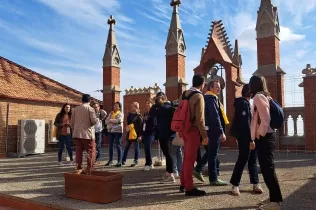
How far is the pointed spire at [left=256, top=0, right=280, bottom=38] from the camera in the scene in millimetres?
13380

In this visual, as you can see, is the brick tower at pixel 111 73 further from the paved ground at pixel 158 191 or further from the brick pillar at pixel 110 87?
the paved ground at pixel 158 191

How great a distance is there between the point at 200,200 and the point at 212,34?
12.4 metres

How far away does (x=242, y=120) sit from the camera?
204 inches

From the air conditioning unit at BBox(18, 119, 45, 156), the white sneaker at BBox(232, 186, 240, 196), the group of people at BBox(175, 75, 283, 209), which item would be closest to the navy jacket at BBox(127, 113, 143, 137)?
the group of people at BBox(175, 75, 283, 209)

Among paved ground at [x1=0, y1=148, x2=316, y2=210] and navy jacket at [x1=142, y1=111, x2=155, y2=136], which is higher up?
navy jacket at [x1=142, y1=111, x2=155, y2=136]

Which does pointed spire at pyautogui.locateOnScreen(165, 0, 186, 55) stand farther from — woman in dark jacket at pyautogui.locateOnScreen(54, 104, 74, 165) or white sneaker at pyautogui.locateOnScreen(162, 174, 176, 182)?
white sneaker at pyautogui.locateOnScreen(162, 174, 176, 182)

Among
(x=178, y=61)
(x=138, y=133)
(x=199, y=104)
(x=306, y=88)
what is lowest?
(x=138, y=133)

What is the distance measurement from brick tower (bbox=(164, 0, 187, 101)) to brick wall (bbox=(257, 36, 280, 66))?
13.9 feet

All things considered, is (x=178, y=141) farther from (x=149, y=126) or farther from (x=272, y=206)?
(x=272, y=206)

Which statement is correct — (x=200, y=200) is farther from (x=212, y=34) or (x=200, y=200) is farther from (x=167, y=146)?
(x=212, y=34)

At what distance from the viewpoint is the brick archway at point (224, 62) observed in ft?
47.8

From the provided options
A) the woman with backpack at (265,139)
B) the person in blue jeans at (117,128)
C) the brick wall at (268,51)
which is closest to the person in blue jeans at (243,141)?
the woman with backpack at (265,139)

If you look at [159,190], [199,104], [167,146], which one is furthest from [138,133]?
[199,104]

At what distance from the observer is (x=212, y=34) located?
15781 mm
